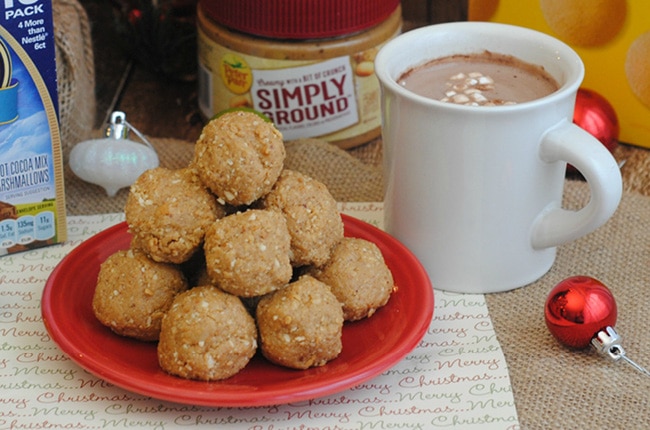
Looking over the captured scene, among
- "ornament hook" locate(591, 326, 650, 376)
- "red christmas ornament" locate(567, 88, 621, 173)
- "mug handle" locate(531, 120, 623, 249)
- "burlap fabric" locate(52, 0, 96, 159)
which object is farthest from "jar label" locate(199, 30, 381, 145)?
"ornament hook" locate(591, 326, 650, 376)

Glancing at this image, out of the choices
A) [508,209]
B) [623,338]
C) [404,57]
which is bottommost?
[623,338]

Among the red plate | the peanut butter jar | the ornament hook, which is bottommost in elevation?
the ornament hook

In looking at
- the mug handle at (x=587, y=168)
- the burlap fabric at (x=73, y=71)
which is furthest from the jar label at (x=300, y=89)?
the mug handle at (x=587, y=168)

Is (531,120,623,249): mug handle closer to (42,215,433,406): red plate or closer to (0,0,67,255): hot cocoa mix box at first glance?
(42,215,433,406): red plate

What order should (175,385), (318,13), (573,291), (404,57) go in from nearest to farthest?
(175,385)
(573,291)
(404,57)
(318,13)

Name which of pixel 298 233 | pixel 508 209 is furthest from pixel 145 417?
pixel 508 209

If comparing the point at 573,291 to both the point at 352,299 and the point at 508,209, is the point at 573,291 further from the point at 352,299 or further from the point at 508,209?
the point at 352,299
